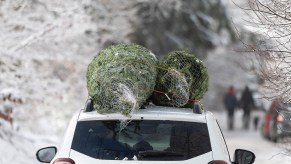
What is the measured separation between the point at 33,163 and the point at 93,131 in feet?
21.2

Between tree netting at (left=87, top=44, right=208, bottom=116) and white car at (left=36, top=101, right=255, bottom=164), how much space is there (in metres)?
0.15

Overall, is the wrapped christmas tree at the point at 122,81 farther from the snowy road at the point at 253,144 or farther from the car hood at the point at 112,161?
the snowy road at the point at 253,144

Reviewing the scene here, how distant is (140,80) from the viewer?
6723 mm

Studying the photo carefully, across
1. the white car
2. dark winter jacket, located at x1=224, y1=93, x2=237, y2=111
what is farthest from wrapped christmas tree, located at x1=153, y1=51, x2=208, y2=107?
dark winter jacket, located at x1=224, y1=93, x2=237, y2=111

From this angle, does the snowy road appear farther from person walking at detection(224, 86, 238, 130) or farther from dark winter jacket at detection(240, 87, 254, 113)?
dark winter jacket at detection(240, 87, 254, 113)

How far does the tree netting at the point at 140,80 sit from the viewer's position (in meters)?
6.44

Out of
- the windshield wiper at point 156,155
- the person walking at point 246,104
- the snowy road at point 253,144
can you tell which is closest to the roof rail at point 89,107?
the windshield wiper at point 156,155

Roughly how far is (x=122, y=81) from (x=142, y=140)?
62 cm

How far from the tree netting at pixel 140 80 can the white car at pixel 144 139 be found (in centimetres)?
15

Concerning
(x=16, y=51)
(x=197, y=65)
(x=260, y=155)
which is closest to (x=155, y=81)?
(x=197, y=65)

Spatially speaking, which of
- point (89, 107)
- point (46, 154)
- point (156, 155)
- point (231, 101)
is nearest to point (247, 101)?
point (231, 101)

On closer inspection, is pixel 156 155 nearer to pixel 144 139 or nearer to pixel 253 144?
pixel 144 139

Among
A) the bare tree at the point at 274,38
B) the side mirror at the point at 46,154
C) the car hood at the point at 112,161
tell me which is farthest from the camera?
the bare tree at the point at 274,38

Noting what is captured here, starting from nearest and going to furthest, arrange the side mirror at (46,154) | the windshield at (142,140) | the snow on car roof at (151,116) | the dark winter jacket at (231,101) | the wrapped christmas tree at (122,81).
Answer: the windshield at (142,140), the snow on car roof at (151,116), the wrapped christmas tree at (122,81), the side mirror at (46,154), the dark winter jacket at (231,101)
